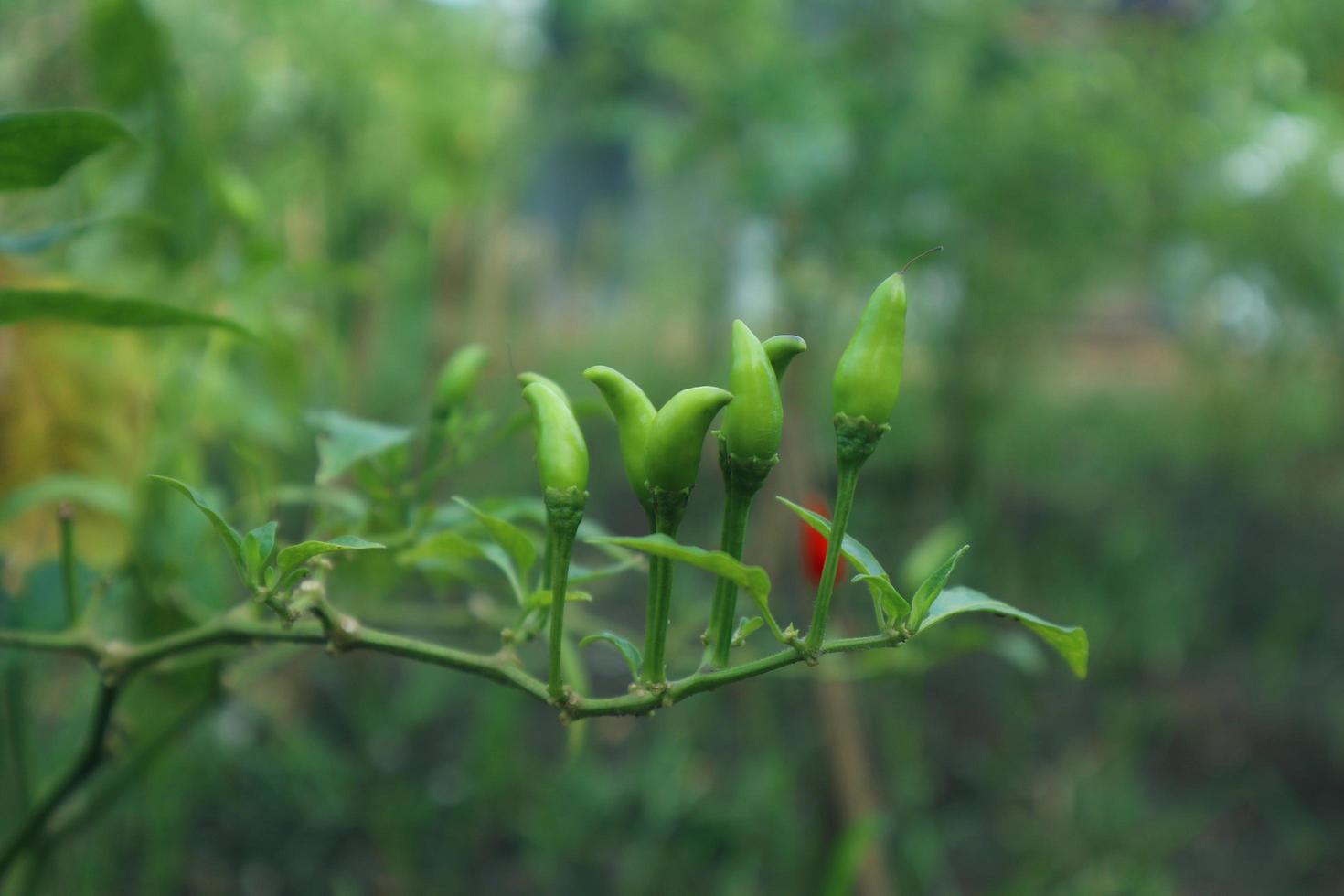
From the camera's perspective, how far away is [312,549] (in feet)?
0.75

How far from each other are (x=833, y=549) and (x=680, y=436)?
0.13ft

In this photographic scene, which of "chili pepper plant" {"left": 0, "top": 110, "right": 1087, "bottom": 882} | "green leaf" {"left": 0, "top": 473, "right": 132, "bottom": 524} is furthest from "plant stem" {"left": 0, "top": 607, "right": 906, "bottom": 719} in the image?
"green leaf" {"left": 0, "top": 473, "right": 132, "bottom": 524}

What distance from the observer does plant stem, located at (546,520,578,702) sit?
0.22m

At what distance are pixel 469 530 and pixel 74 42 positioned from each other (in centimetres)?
58

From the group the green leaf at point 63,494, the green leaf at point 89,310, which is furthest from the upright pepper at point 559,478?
the green leaf at point 63,494

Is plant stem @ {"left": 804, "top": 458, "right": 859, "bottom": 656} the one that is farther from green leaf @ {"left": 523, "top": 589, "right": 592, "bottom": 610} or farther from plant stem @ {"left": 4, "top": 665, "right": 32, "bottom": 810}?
plant stem @ {"left": 4, "top": 665, "right": 32, "bottom": 810}

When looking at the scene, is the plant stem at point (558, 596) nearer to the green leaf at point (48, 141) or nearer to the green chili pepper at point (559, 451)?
the green chili pepper at point (559, 451)

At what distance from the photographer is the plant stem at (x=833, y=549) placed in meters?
Result: 0.22

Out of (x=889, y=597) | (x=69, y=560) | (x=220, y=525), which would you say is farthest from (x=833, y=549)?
(x=69, y=560)

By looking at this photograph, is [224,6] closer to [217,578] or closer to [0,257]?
[0,257]

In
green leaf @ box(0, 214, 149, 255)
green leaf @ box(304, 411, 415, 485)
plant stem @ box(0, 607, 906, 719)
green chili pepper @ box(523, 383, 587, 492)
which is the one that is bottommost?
plant stem @ box(0, 607, 906, 719)

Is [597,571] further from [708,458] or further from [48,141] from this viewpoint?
[708,458]

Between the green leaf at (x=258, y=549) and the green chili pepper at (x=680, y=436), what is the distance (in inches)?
3.4

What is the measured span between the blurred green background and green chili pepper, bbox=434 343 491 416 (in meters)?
0.06
